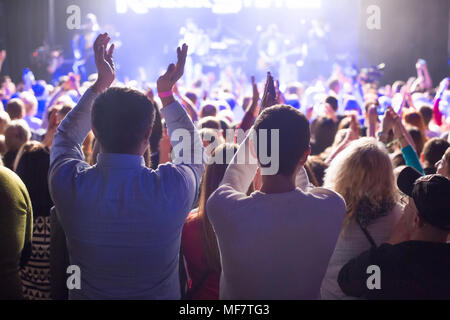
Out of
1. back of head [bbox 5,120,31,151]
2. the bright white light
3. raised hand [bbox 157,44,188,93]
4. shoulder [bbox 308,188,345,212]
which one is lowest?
back of head [bbox 5,120,31,151]

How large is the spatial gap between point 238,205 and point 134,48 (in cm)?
1345

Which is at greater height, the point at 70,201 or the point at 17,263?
the point at 70,201

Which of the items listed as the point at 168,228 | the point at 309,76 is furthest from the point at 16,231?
the point at 309,76

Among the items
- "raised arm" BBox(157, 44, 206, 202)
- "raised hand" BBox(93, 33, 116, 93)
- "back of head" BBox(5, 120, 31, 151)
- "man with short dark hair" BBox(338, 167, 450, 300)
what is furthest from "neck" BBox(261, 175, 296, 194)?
"back of head" BBox(5, 120, 31, 151)

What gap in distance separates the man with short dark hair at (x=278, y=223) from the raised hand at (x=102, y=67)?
52cm

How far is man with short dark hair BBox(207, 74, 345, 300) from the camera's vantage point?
140cm

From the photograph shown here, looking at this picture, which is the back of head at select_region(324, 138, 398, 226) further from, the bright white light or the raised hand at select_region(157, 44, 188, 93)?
the bright white light

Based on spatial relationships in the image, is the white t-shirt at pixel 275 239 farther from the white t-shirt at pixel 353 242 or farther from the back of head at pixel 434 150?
the back of head at pixel 434 150

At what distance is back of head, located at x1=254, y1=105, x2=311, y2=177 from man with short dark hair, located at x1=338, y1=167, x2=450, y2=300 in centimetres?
39

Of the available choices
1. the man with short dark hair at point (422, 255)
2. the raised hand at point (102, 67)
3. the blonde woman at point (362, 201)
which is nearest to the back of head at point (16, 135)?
the raised hand at point (102, 67)

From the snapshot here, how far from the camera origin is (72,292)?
5.12ft

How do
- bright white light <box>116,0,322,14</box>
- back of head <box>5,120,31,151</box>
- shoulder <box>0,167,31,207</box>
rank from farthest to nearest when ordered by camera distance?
bright white light <box>116,0,322,14</box>, back of head <box>5,120,31,151</box>, shoulder <box>0,167,31,207</box>

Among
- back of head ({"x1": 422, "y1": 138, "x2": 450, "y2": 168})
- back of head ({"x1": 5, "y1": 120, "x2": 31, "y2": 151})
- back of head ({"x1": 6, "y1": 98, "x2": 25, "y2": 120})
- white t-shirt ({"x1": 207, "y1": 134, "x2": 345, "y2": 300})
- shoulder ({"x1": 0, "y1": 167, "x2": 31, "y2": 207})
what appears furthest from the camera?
back of head ({"x1": 6, "y1": 98, "x2": 25, "y2": 120})

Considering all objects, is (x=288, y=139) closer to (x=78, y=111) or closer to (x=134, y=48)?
(x=78, y=111)
